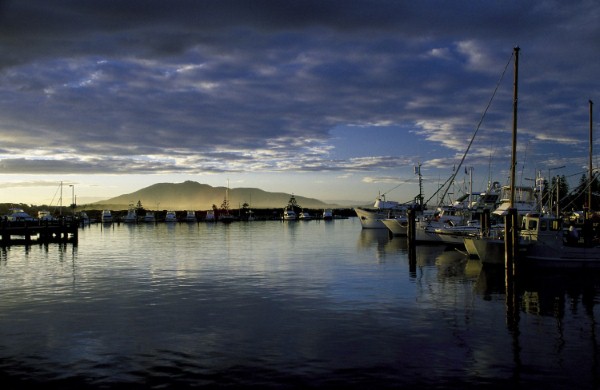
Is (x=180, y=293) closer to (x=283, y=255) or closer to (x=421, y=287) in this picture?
(x=421, y=287)

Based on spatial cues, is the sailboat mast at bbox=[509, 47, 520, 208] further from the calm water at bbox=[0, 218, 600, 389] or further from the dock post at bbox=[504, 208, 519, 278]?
the calm water at bbox=[0, 218, 600, 389]

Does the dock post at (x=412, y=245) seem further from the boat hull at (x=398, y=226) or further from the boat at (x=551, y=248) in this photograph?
the boat hull at (x=398, y=226)

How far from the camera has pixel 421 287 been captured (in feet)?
105

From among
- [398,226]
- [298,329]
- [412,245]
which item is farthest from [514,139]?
[398,226]

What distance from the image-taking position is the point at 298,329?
20953 mm

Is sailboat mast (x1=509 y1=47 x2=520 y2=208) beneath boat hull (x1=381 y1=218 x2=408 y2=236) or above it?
above

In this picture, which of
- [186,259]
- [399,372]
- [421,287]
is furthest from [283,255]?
[399,372]

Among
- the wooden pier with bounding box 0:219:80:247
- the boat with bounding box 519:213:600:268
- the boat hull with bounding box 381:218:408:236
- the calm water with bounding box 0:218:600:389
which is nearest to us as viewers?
the calm water with bounding box 0:218:600:389

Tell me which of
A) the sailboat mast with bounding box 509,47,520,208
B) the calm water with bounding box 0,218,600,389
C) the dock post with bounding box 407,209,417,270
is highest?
the sailboat mast with bounding box 509,47,520,208

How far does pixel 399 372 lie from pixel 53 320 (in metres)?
15.1

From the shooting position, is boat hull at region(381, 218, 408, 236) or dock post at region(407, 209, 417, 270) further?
boat hull at region(381, 218, 408, 236)

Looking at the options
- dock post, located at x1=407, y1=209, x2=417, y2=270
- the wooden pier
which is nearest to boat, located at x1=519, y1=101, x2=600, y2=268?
dock post, located at x1=407, y1=209, x2=417, y2=270

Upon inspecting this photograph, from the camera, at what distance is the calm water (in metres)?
15.4

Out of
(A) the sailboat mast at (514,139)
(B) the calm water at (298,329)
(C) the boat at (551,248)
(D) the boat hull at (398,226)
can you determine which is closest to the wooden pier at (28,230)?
(B) the calm water at (298,329)
